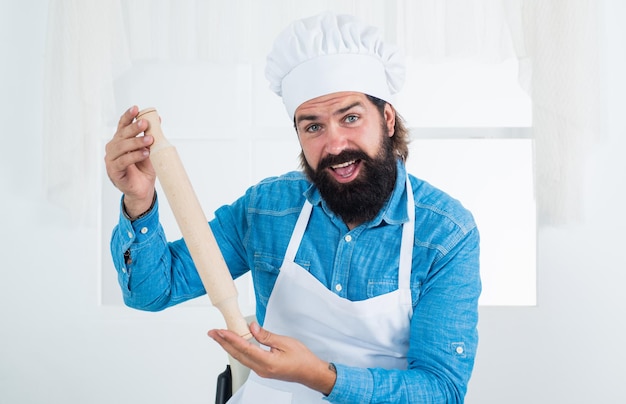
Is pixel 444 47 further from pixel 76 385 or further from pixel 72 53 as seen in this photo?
pixel 76 385

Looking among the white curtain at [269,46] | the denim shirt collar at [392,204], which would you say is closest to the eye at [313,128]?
the denim shirt collar at [392,204]

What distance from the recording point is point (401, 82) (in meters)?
1.75

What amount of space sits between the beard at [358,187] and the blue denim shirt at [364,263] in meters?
0.03

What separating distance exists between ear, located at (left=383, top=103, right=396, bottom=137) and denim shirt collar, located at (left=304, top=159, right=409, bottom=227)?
0.08 m

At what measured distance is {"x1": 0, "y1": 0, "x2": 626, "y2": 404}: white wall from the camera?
2773 mm

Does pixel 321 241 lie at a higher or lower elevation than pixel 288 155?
lower

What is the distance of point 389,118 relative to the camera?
5.57ft

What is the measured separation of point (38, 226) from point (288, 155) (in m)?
1.01

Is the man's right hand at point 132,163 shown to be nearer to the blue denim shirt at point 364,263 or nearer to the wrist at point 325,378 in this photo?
the blue denim shirt at point 364,263

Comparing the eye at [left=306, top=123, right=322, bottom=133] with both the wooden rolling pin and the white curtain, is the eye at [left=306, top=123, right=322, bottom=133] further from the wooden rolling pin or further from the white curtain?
the white curtain

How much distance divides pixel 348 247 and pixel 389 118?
1.09ft

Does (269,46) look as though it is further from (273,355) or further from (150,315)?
(273,355)

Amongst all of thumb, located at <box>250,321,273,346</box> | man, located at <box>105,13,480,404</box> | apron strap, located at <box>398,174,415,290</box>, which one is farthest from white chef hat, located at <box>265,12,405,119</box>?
thumb, located at <box>250,321,273,346</box>

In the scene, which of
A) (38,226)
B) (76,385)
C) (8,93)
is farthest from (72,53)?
(76,385)
